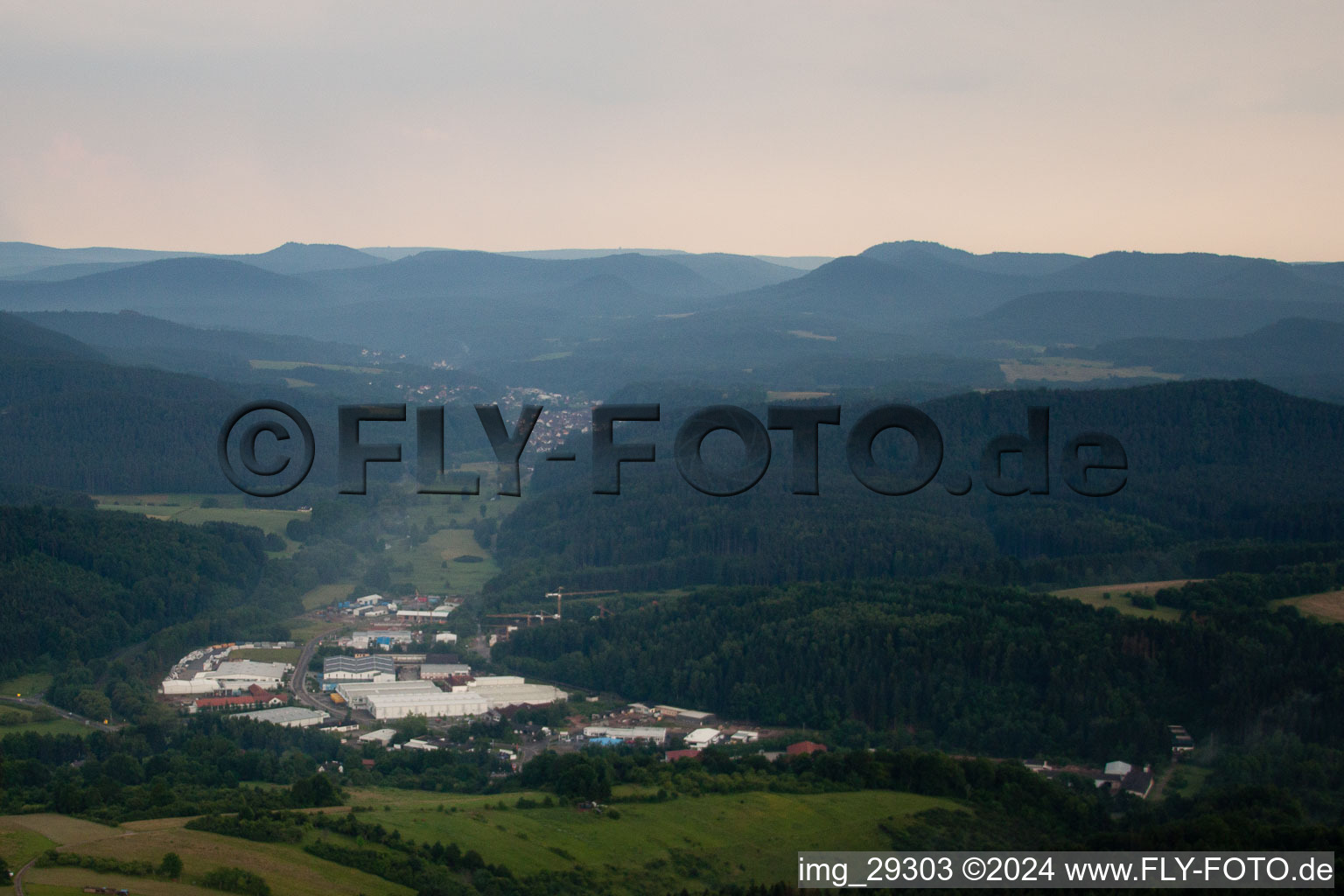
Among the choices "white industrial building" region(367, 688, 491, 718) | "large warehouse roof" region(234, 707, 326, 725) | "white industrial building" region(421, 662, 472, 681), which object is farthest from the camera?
"white industrial building" region(421, 662, 472, 681)

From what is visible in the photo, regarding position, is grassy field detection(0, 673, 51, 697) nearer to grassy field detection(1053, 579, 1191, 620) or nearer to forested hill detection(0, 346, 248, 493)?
grassy field detection(1053, 579, 1191, 620)

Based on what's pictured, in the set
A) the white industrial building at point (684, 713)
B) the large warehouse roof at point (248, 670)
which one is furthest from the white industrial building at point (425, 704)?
the white industrial building at point (684, 713)

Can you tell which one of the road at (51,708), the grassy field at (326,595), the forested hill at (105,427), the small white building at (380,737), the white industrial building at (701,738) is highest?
the forested hill at (105,427)

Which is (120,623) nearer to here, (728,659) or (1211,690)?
(728,659)

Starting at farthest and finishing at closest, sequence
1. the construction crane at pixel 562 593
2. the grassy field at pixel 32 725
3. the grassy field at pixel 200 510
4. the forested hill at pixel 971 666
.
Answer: the grassy field at pixel 200 510 → the construction crane at pixel 562 593 → the grassy field at pixel 32 725 → the forested hill at pixel 971 666

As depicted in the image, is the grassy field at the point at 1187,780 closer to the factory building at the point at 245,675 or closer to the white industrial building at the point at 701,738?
the white industrial building at the point at 701,738

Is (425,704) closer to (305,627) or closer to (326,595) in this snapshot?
(305,627)

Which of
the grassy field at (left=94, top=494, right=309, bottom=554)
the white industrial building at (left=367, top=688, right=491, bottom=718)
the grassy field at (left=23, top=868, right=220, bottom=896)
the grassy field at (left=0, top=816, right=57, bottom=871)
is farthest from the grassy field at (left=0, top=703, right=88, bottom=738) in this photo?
the grassy field at (left=94, top=494, right=309, bottom=554)

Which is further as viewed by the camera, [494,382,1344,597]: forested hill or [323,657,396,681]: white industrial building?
[494,382,1344,597]: forested hill
